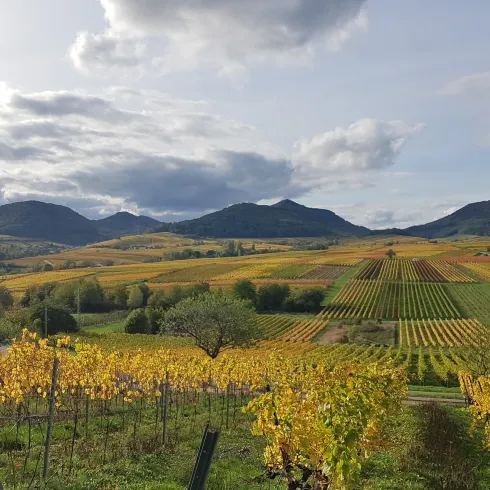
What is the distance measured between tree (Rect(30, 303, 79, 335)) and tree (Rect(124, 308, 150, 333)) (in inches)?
319

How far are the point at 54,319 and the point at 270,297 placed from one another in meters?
47.2

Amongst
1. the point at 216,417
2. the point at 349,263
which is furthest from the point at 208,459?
the point at 349,263

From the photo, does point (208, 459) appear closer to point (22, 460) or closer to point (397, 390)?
point (22, 460)

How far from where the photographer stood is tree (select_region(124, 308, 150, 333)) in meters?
71.6

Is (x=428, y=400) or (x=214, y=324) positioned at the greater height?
(x=214, y=324)

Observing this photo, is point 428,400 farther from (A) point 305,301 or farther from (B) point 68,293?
(B) point 68,293

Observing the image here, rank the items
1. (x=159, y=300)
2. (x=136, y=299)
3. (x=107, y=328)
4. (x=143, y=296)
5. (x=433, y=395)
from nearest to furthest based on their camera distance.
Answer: (x=433, y=395)
(x=107, y=328)
(x=159, y=300)
(x=136, y=299)
(x=143, y=296)

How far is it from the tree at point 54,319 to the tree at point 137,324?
8104mm

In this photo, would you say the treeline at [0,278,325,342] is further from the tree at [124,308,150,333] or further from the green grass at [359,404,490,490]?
the green grass at [359,404,490,490]

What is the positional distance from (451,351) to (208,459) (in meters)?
54.3

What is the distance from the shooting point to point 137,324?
7206 cm

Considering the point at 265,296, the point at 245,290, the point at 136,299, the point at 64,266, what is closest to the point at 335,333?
the point at 265,296

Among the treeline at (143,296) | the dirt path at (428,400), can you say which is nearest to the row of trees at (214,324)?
the dirt path at (428,400)

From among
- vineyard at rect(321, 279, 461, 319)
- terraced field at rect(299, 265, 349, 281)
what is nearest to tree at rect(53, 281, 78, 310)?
vineyard at rect(321, 279, 461, 319)
